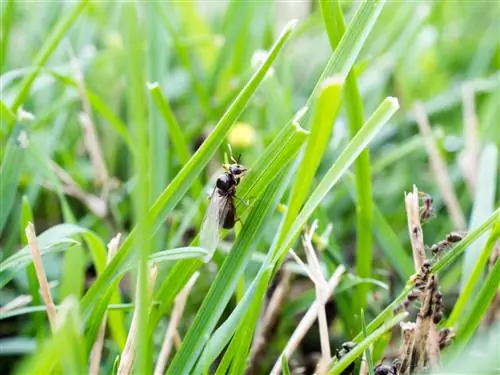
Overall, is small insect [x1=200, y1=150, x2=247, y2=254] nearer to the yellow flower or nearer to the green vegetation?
the green vegetation

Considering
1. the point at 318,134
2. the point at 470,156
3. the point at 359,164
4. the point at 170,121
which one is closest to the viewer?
the point at 318,134

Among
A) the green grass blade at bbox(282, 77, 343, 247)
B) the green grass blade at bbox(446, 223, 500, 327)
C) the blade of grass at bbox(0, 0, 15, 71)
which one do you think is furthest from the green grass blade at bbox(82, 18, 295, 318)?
the blade of grass at bbox(0, 0, 15, 71)

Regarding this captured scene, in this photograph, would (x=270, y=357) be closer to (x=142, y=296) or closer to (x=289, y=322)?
(x=289, y=322)

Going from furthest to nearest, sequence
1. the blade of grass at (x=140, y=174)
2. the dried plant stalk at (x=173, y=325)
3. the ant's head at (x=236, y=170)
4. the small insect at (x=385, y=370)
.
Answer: the ant's head at (x=236, y=170)
the dried plant stalk at (x=173, y=325)
the small insect at (x=385, y=370)
the blade of grass at (x=140, y=174)

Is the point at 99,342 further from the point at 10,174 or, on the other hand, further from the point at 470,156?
the point at 470,156

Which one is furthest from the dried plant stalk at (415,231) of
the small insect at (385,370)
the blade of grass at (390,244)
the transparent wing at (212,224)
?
the blade of grass at (390,244)

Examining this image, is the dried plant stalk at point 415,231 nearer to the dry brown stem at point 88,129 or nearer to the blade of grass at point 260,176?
the blade of grass at point 260,176

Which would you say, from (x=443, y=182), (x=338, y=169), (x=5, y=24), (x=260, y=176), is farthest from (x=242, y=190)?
(x=443, y=182)
